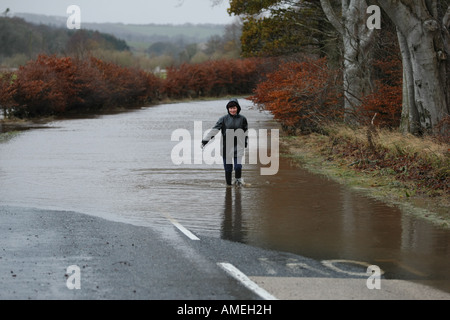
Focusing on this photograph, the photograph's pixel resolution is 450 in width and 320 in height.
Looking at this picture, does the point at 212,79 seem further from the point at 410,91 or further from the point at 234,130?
the point at 234,130

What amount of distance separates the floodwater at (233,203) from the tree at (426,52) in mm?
3326

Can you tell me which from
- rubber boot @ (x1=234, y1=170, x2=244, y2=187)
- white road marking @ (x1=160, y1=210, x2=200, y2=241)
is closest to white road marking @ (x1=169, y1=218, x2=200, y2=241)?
white road marking @ (x1=160, y1=210, x2=200, y2=241)

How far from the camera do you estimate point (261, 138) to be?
26234 mm

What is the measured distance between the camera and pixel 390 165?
15.9 m

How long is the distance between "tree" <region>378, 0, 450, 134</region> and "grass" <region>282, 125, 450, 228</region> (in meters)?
0.89

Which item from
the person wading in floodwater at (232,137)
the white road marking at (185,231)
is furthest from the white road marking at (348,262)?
the person wading in floodwater at (232,137)

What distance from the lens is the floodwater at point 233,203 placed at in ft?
30.5

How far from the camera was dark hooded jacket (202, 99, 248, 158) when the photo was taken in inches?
572

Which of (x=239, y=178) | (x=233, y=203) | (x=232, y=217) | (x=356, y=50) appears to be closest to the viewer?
(x=232, y=217)

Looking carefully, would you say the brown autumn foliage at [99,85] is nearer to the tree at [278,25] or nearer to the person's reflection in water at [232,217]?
the tree at [278,25]

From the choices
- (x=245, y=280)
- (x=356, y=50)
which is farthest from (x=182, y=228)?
(x=356, y=50)

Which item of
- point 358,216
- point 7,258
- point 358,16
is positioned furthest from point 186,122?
point 7,258

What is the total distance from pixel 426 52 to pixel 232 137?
536cm
